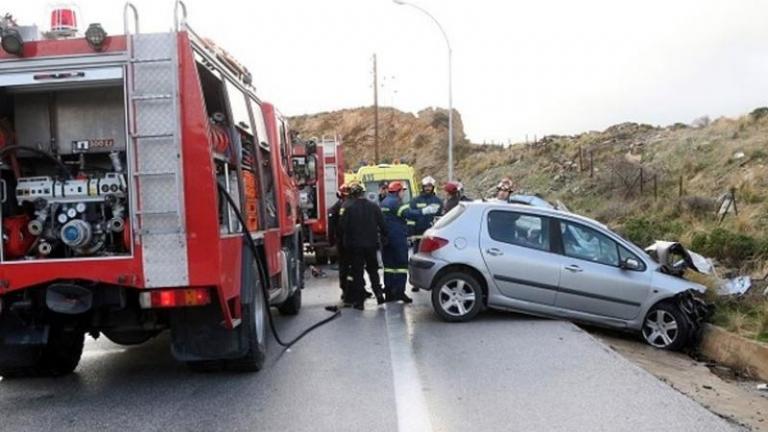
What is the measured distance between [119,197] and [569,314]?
5.24 metres

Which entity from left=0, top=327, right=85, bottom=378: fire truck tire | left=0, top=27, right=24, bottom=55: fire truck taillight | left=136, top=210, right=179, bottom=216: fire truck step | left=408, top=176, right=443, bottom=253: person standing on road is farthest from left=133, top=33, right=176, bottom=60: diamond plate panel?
left=408, top=176, right=443, bottom=253: person standing on road

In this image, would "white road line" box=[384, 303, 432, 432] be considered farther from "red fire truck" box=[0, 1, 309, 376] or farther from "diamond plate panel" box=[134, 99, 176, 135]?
"diamond plate panel" box=[134, 99, 176, 135]

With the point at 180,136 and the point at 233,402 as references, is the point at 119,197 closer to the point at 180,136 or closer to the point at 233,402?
the point at 180,136

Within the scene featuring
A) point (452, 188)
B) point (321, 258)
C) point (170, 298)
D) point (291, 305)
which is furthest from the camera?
point (321, 258)

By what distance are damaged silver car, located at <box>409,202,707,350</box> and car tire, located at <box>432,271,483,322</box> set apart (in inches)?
0.5

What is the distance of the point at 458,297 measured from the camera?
8742 millimetres

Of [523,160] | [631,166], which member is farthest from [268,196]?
[523,160]

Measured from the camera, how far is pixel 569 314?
28.2 ft

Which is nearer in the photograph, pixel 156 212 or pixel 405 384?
pixel 156 212

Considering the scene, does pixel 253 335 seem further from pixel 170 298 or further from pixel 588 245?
pixel 588 245

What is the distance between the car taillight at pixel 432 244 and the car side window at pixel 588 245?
1396mm

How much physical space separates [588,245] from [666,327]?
1250 mm

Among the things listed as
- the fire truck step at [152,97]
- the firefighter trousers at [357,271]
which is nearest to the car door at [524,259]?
the firefighter trousers at [357,271]

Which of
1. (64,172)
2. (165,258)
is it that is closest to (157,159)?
(165,258)
